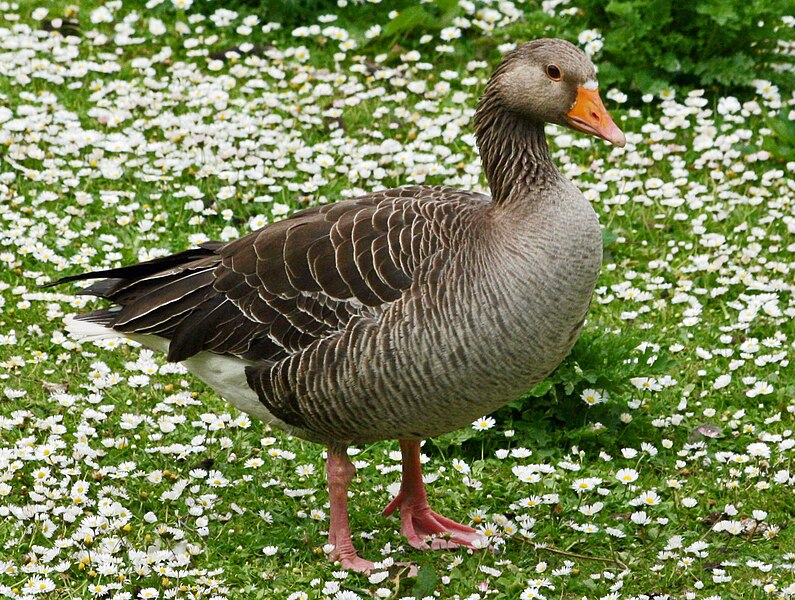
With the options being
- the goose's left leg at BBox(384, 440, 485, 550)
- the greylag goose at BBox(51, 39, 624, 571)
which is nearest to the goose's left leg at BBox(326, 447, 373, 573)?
the greylag goose at BBox(51, 39, 624, 571)

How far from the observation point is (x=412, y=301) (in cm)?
586

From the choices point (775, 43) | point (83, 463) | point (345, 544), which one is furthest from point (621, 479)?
point (775, 43)

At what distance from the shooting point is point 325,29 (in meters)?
11.4

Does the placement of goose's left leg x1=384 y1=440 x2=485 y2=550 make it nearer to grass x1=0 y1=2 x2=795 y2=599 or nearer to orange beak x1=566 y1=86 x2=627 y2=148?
grass x1=0 y1=2 x2=795 y2=599

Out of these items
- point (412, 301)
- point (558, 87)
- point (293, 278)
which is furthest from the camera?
point (293, 278)

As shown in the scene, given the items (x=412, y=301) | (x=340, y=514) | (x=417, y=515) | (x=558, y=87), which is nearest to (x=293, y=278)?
(x=412, y=301)

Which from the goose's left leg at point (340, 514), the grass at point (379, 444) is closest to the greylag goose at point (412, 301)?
the goose's left leg at point (340, 514)

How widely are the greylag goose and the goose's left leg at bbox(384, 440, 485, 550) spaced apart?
10mm

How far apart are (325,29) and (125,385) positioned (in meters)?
4.95

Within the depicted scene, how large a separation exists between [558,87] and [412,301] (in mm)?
1264

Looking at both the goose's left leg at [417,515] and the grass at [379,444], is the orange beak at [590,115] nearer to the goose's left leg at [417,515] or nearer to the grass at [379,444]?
the grass at [379,444]

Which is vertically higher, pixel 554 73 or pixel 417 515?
pixel 554 73

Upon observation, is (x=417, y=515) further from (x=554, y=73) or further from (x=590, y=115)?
(x=554, y=73)

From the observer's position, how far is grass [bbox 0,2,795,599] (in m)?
6.20
